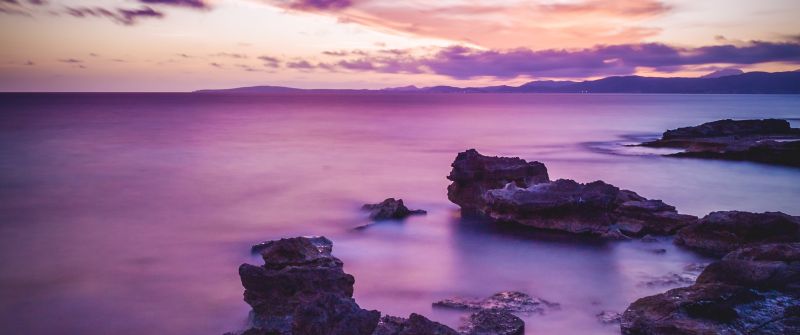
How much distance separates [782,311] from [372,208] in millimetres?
12103

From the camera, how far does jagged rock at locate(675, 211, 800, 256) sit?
11.9 metres

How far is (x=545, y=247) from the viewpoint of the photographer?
1378 cm

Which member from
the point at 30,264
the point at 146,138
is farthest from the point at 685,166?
the point at 146,138

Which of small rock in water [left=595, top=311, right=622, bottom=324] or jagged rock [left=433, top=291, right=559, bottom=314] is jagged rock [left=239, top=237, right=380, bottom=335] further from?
small rock in water [left=595, top=311, right=622, bottom=324]

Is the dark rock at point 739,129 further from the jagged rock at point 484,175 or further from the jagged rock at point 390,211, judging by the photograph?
the jagged rock at point 390,211

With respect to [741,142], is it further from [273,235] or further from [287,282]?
[287,282]

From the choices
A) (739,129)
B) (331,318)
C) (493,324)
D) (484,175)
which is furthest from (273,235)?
(739,129)

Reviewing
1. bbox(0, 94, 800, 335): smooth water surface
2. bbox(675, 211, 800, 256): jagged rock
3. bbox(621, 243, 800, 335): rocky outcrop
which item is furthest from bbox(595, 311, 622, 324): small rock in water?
bbox(675, 211, 800, 256): jagged rock

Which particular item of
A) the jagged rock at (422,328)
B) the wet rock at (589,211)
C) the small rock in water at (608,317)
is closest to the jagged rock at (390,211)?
the wet rock at (589,211)

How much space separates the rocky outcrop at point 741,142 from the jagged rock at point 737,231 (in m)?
18.5

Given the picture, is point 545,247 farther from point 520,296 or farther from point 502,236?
point 520,296

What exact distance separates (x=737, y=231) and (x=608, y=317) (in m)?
4.73

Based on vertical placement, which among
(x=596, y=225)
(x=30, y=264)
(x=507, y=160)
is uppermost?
(x=507, y=160)

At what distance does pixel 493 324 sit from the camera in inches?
332
